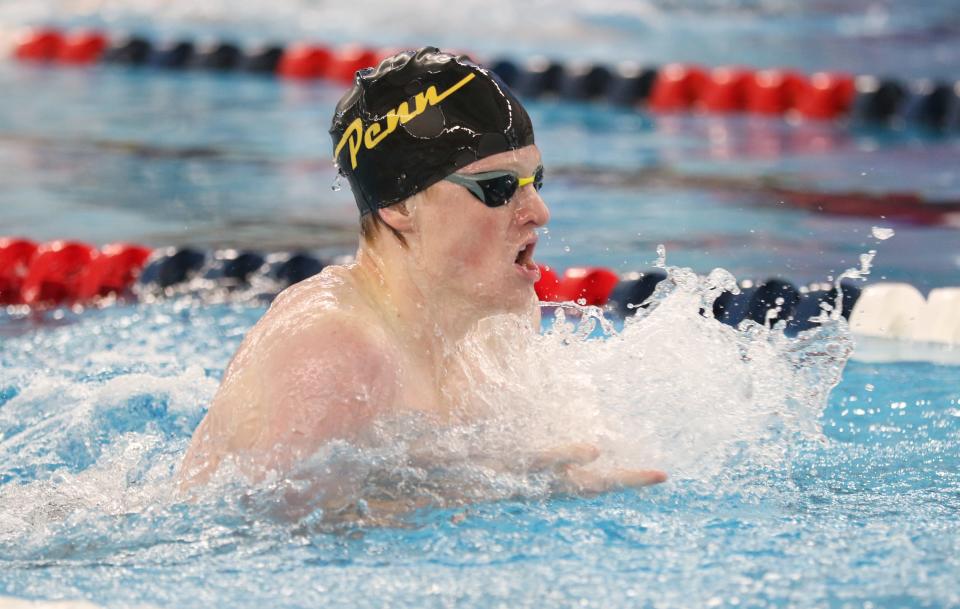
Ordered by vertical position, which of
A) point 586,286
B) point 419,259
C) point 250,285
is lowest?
point 250,285

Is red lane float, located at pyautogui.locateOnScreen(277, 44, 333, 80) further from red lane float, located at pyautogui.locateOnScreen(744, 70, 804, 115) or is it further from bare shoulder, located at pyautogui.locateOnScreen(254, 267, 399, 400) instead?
bare shoulder, located at pyautogui.locateOnScreen(254, 267, 399, 400)

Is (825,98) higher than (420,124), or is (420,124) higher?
(825,98)

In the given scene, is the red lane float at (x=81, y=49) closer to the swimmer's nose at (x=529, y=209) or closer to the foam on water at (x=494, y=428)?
the foam on water at (x=494, y=428)

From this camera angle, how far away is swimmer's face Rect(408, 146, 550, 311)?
2.41 metres

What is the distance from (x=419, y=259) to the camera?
2.45 metres

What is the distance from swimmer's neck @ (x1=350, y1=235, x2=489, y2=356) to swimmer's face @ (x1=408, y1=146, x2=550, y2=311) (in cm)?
2

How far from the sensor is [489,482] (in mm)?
2482

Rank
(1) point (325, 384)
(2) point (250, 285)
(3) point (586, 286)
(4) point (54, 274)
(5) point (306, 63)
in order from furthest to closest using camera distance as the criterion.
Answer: (5) point (306, 63)
(4) point (54, 274)
(2) point (250, 285)
(3) point (586, 286)
(1) point (325, 384)

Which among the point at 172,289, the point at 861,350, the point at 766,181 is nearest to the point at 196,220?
the point at 172,289

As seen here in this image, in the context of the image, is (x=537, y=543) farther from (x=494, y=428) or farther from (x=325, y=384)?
(x=325, y=384)

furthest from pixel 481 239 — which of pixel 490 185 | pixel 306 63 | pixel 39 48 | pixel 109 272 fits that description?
pixel 39 48

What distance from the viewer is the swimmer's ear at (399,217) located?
2.46 m

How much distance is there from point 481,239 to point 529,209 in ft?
0.33

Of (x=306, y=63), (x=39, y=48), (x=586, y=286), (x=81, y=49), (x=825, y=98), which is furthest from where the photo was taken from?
(x=39, y=48)
